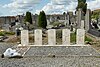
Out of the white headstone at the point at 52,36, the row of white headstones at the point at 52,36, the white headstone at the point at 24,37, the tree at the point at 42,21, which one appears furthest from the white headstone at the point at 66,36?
the tree at the point at 42,21

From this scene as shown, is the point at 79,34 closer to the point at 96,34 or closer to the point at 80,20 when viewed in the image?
the point at 96,34

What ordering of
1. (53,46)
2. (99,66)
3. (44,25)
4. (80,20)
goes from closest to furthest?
(99,66)
(53,46)
(80,20)
(44,25)

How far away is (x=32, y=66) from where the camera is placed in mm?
8555

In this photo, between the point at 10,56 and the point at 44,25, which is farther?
the point at 44,25

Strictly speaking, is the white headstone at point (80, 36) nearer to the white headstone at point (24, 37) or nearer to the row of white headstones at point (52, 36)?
the row of white headstones at point (52, 36)

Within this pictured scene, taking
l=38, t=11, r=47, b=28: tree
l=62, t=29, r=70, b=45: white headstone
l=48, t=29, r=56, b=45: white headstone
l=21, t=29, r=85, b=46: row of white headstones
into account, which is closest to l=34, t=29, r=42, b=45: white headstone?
l=21, t=29, r=85, b=46: row of white headstones

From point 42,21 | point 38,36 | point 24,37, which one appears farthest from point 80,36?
point 42,21

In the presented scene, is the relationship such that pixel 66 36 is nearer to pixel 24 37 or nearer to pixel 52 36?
pixel 52 36

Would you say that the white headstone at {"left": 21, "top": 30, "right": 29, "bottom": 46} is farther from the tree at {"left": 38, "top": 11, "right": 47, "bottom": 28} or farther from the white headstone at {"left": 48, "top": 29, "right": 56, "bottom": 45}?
the tree at {"left": 38, "top": 11, "right": 47, "bottom": 28}

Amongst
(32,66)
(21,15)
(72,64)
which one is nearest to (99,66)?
(72,64)

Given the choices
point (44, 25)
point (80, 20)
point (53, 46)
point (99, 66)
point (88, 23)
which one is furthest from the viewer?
point (44, 25)

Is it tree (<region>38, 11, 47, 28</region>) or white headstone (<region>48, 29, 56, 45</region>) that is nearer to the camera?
white headstone (<region>48, 29, 56, 45</region>)

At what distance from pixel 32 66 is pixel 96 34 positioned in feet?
47.8

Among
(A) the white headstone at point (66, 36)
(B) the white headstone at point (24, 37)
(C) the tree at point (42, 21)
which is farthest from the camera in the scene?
(C) the tree at point (42, 21)
